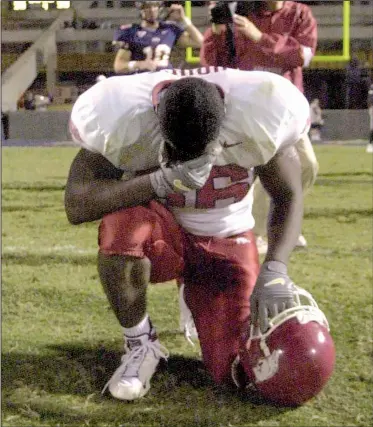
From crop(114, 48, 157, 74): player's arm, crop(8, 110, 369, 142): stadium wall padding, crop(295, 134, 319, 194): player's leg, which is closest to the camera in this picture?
crop(295, 134, 319, 194): player's leg

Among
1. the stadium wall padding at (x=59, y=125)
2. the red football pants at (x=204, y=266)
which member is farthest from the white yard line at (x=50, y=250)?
the stadium wall padding at (x=59, y=125)

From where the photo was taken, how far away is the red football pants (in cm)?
167

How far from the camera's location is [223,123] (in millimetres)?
1521

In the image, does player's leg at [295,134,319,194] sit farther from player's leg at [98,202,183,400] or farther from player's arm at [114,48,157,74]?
player's arm at [114,48,157,74]

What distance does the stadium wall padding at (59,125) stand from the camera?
12.5 meters

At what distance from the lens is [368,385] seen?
166 cm

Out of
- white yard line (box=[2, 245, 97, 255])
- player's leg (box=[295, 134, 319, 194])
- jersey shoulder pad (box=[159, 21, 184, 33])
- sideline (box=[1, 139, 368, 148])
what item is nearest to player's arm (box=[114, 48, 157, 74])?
jersey shoulder pad (box=[159, 21, 184, 33])

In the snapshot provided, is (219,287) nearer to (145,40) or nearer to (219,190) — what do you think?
(219,190)

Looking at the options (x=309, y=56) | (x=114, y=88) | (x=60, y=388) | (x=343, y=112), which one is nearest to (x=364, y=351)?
(x=60, y=388)

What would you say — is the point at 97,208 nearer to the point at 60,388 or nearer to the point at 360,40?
the point at 60,388

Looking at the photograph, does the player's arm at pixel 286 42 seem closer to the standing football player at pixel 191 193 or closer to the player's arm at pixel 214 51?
the player's arm at pixel 214 51

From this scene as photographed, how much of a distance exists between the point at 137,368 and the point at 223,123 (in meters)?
0.53

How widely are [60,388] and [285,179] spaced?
62 cm

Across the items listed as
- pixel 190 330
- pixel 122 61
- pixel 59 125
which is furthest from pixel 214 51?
pixel 59 125
